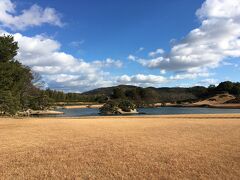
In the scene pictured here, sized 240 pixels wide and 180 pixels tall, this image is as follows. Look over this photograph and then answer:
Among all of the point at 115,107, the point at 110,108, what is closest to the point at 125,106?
the point at 115,107

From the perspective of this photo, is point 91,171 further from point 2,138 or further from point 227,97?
point 227,97

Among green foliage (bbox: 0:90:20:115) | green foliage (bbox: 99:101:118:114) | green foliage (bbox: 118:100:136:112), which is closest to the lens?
green foliage (bbox: 0:90:20:115)

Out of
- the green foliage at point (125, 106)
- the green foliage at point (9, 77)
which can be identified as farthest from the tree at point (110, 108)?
the green foliage at point (9, 77)

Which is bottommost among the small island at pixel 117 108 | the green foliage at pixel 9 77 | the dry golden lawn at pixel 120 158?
the dry golden lawn at pixel 120 158

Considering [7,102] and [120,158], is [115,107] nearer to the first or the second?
[7,102]

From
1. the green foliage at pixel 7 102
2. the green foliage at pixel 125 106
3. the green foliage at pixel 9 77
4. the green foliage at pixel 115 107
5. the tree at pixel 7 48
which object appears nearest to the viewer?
the green foliage at pixel 7 102

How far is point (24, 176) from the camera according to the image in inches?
356

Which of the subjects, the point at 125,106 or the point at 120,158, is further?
the point at 125,106

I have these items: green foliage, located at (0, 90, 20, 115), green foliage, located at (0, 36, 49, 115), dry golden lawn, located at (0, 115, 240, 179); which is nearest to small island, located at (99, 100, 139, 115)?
green foliage, located at (0, 36, 49, 115)

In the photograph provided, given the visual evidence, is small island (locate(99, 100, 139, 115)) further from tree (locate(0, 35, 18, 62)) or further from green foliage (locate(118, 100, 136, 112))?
tree (locate(0, 35, 18, 62))

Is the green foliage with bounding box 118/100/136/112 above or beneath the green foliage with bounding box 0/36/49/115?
beneath

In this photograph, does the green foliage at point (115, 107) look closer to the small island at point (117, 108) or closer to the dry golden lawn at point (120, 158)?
the small island at point (117, 108)

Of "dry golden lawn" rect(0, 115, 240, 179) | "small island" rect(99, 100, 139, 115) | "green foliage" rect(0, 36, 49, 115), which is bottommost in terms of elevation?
"dry golden lawn" rect(0, 115, 240, 179)

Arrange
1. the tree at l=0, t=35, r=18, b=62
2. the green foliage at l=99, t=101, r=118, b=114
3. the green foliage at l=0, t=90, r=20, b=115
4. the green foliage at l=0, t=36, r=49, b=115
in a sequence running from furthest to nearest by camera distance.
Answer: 1. the green foliage at l=99, t=101, r=118, b=114
2. the tree at l=0, t=35, r=18, b=62
3. the green foliage at l=0, t=36, r=49, b=115
4. the green foliage at l=0, t=90, r=20, b=115
